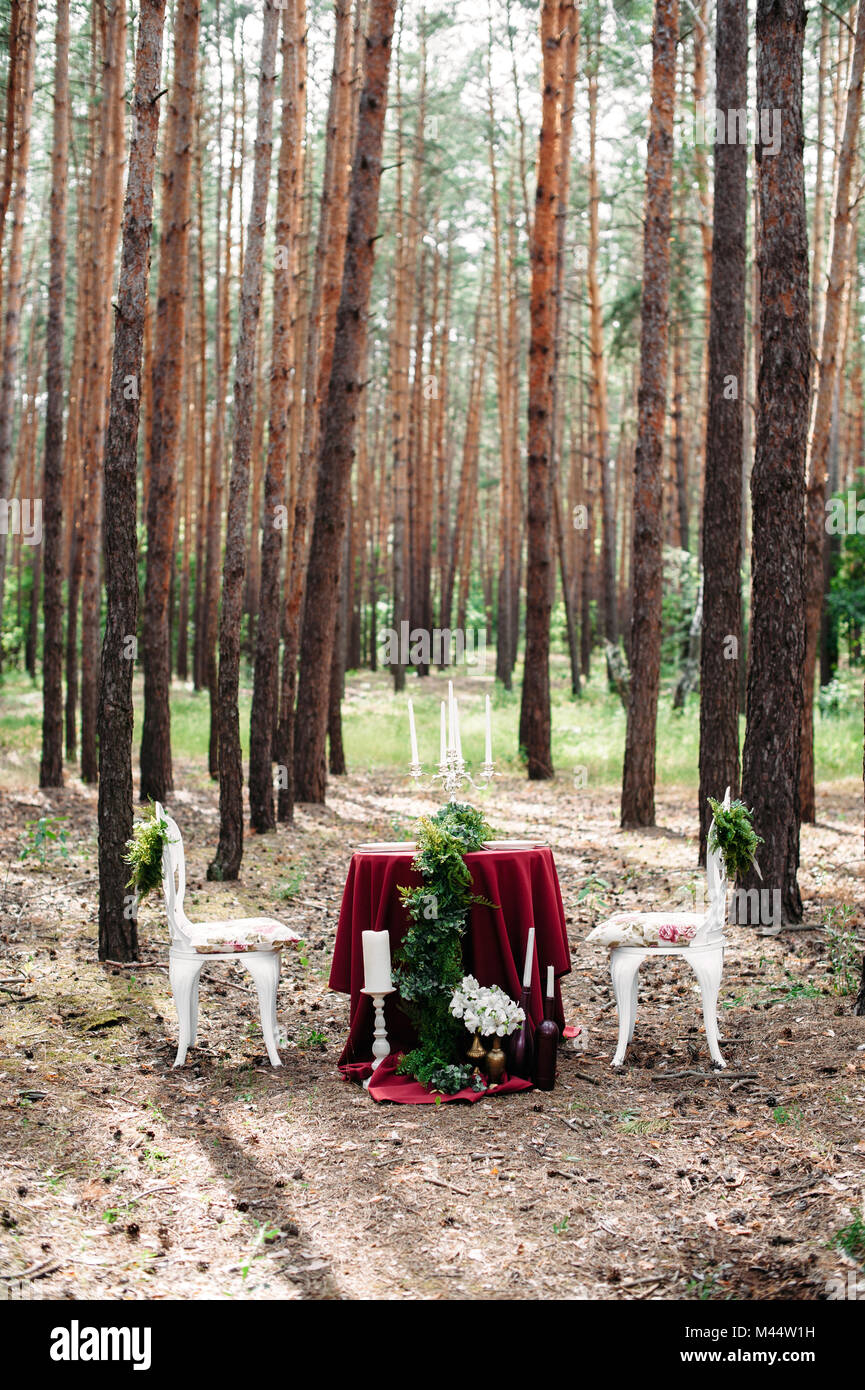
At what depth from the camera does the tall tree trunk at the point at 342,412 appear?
10852 millimetres

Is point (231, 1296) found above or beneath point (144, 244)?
beneath

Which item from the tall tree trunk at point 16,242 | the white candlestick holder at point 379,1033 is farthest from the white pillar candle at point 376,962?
the tall tree trunk at point 16,242

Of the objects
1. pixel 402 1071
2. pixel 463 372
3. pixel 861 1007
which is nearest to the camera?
pixel 402 1071

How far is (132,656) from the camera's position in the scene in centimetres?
697

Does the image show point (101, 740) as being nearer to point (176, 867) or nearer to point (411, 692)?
point (176, 867)

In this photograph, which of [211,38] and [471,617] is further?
[471,617]

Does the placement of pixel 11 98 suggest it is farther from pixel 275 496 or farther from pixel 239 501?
pixel 239 501

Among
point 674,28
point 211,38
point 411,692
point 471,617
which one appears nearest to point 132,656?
point 674,28

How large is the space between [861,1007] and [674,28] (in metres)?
9.36

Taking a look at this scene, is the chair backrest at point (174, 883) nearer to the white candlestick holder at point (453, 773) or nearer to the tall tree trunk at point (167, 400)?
the white candlestick holder at point (453, 773)

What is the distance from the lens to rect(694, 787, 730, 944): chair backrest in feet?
18.0

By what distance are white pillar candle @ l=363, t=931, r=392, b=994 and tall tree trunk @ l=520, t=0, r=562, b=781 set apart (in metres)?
9.21

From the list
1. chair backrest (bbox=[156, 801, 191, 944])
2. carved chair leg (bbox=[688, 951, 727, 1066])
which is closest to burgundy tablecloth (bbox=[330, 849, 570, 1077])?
carved chair leg (bbox=[688, 951, 727, 1066])

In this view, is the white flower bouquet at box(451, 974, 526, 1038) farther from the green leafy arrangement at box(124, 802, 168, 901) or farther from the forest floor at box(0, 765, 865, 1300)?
the green leafy arrangement at box(124, 802, 168, 901)
